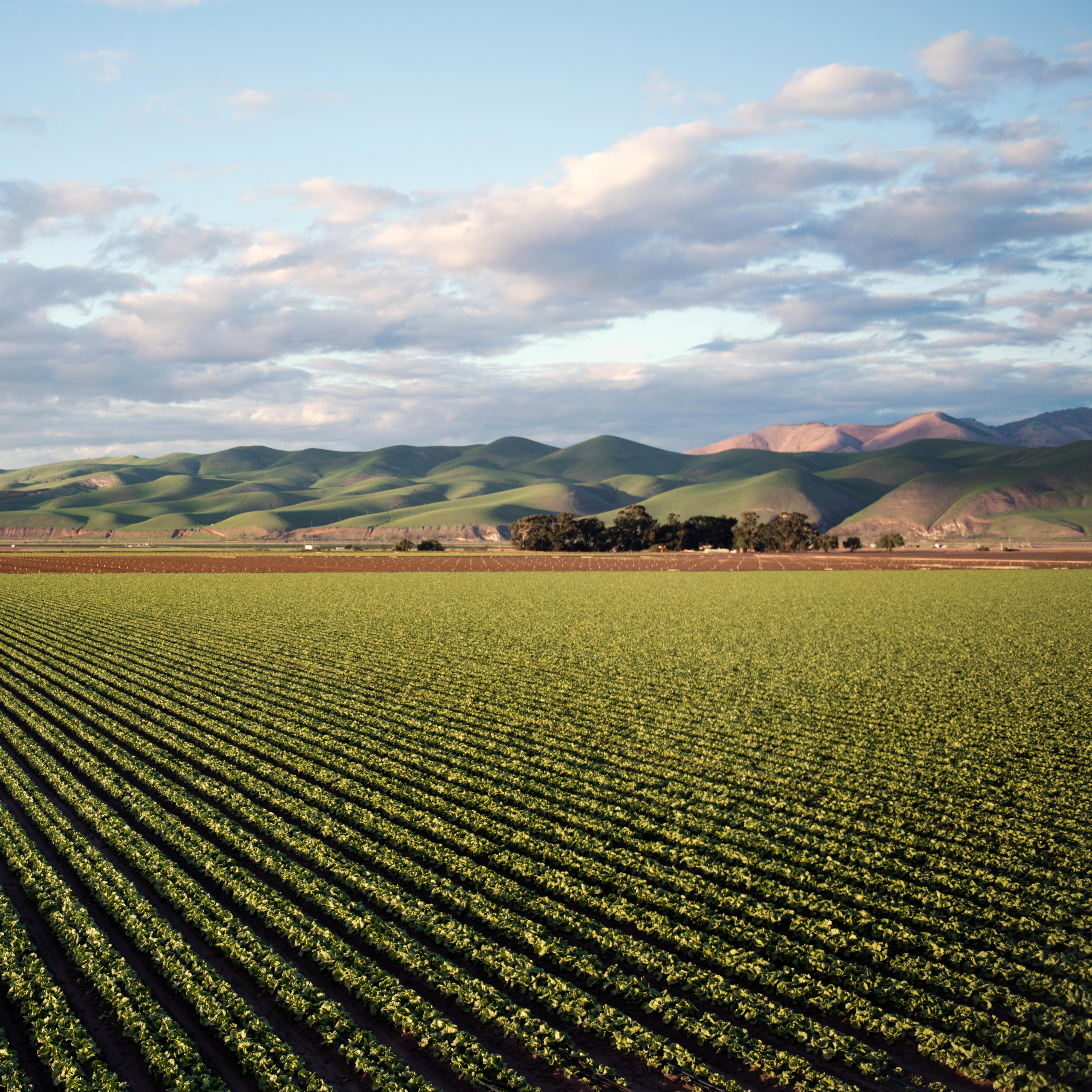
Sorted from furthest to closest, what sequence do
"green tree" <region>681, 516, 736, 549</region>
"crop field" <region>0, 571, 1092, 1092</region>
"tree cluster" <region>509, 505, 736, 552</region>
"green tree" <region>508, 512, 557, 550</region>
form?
"green tree" <region>681, 516, 736, 549</region> → "tree cluster" <region>509, 505, 736, 552</region> → "green tree" <region>508, 512, 557, 550</region> → "crop field" <region>0, 571, 1092, 1092</region>

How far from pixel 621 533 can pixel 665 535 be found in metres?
9.86

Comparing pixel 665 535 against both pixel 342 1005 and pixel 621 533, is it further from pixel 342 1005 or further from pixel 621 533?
pixel 342 1005

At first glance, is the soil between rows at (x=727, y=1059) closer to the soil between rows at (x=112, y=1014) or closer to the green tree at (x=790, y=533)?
the soil between rows at (x=112, y=1014)

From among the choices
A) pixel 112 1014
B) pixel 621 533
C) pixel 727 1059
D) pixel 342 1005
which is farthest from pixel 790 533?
pixel 112 1014

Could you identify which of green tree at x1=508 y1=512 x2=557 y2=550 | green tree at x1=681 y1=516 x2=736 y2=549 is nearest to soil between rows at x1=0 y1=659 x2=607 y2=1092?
green tree at x1=508 y1=512 x2=557 y2=550

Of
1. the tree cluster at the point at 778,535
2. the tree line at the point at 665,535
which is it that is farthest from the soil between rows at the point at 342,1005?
the tree cluster at the point at 778,535

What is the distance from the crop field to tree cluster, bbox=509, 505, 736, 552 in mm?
139387

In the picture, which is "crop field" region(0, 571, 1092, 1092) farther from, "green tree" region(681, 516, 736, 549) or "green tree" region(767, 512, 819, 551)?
"green tree" region(767, 512, 819, 551)

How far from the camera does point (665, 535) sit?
17862cm

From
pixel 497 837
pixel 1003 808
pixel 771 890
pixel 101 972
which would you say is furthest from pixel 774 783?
pixel 101 972

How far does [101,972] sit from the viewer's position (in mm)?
11156

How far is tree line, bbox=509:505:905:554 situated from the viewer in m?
172

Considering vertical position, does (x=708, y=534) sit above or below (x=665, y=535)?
below

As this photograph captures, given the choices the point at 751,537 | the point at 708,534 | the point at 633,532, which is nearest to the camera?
the point at 633,532
